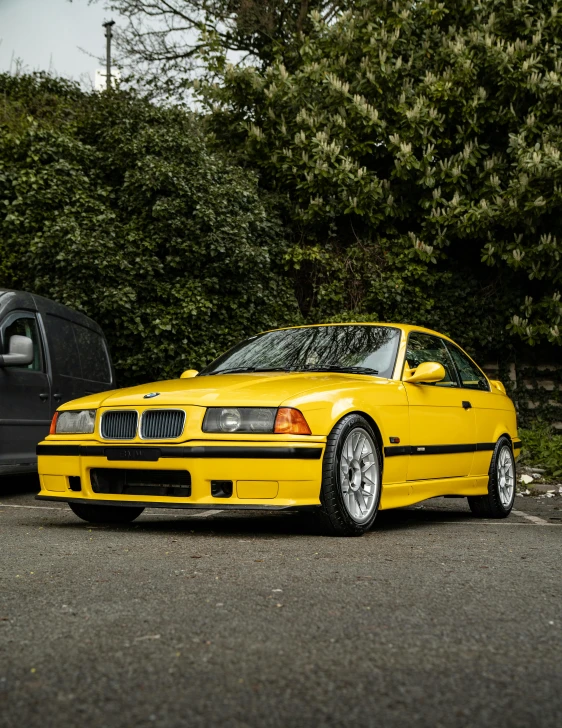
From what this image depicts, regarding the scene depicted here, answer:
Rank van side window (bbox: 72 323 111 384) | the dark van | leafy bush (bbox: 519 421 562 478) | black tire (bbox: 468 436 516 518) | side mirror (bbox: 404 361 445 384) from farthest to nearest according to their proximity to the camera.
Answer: leafy bush (bbox: 519 421 562 478) < van side window (bbox: 72 323 111 384) < the dark van < black tire (bbox: 468 436 516 518) < side mirror (bbox: 404 361 445 384)

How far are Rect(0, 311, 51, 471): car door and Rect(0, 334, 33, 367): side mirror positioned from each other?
14cm

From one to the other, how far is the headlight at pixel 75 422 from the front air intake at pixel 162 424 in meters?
0.45

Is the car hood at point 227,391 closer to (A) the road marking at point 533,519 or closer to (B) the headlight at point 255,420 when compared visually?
(B) the headlight at point 255,420

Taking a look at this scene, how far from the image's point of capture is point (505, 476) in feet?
27.1

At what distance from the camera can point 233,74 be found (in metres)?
16.7

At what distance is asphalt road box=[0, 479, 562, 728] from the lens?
2557 millimetres

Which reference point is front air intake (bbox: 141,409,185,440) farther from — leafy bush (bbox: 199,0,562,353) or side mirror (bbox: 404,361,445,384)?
leafy bush (bbox: 199,0,562,353)

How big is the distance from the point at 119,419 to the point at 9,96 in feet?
50.6

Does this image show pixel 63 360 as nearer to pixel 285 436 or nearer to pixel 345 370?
pixel 345 370

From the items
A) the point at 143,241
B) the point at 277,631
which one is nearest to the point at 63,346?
the point at 143,241

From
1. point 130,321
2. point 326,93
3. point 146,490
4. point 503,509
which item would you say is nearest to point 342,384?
point 146,490

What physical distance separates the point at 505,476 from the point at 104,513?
3408mm

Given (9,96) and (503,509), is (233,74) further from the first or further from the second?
(503,509)

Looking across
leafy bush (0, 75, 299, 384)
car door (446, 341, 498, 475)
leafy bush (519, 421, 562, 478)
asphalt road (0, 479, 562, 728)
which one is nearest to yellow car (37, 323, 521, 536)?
car door (446, 341, 498, 475)
